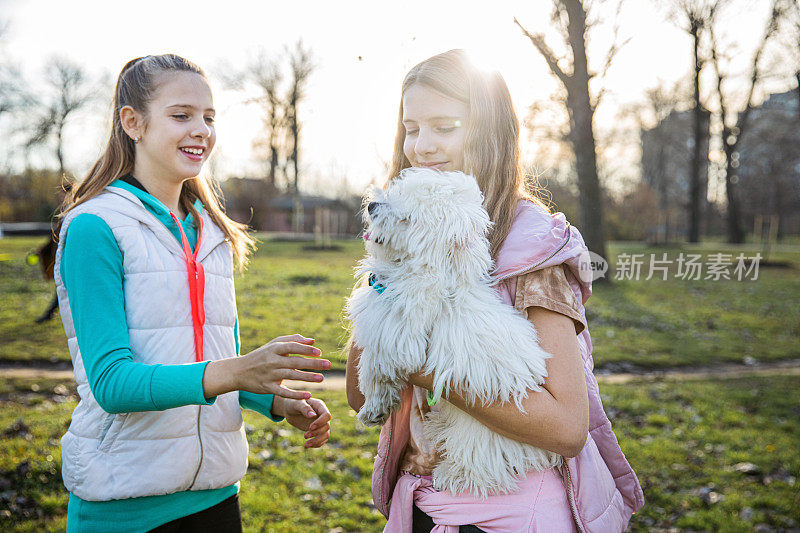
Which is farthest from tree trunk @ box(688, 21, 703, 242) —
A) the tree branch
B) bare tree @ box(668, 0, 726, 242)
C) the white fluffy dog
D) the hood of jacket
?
the white fluffy dog

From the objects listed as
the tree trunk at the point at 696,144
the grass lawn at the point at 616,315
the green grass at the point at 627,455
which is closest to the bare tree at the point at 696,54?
the tree trunk at the point at 696,144

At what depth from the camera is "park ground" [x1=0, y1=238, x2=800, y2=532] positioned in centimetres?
446

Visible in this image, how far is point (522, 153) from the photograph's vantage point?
1976 millimetres

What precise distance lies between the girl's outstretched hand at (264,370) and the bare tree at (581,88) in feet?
41.6

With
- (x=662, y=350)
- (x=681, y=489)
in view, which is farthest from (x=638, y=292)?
(x=681, y=489)

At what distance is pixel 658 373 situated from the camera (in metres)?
8.56

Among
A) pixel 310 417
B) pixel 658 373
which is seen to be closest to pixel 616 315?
pixel 658 373

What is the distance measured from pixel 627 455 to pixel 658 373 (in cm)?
352

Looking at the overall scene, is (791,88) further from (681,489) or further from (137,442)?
(137,442)

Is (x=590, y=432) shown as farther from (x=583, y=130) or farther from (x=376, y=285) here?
(x=583, y=130)

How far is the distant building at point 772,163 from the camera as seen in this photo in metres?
27.0

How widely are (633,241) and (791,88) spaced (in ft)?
41.3

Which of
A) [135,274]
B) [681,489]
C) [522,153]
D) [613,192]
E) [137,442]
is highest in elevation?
[613,192]

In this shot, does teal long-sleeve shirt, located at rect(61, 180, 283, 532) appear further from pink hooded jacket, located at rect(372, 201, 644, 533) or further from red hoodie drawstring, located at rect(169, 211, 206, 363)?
pink hooded jacket, located at rect(372, 201, 644, 533)
